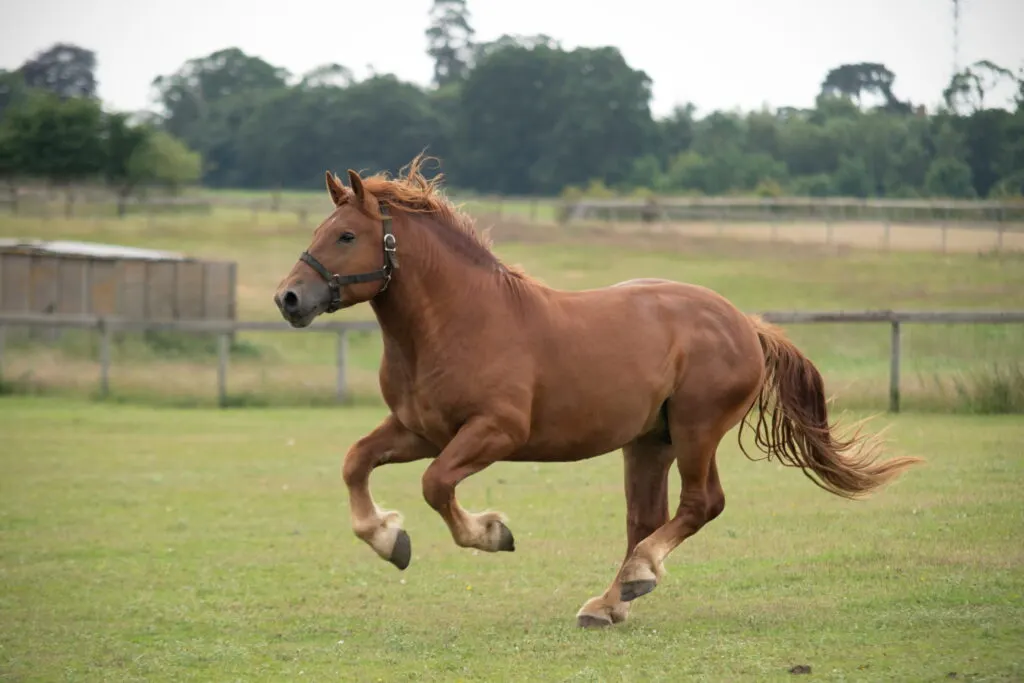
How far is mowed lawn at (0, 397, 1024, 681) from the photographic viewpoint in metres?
6.92

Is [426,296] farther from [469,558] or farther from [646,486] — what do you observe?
[469,558]

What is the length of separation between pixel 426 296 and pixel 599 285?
1170 inches

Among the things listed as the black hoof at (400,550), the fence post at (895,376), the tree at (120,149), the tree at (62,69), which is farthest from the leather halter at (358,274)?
the tree at (62,69)

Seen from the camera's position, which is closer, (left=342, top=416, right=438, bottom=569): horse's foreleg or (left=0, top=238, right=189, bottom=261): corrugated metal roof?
(left=342, top=416, right=438, bottom=569): horse's foreleg

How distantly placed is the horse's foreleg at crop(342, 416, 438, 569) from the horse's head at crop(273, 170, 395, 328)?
826 mm

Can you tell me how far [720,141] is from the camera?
71875mm

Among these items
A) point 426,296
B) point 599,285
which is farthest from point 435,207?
point 599,285

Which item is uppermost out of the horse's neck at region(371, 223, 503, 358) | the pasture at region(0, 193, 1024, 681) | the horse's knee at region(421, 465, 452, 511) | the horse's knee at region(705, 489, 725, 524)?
the horse's neck at region(371, 223, 503, 358)

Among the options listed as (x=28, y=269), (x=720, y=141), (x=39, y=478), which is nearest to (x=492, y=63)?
(x=720, y=141)

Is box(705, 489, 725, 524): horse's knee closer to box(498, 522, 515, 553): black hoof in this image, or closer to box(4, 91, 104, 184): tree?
box(498, 522, 515, 553): black hoof

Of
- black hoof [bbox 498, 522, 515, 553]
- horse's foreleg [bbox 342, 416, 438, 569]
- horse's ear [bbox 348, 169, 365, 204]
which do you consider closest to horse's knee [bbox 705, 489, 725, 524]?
black hoof [bbox 498, 522, 515, 553]

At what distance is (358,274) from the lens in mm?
7234

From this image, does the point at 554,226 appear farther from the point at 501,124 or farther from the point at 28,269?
the point at 501,124

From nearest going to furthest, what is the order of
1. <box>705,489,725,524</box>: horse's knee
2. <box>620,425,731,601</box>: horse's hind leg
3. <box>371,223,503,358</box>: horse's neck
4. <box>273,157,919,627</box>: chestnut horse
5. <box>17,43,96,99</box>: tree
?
<box>273,157,919,627</box>: chestnut horse → <box>371,223,503,358</box>: horse's neck → <box>620,425,731,601</box>: horse's hind leg → <box>705,489,725,524</box>: horse's knee → <box>17,43,96,99</box>: tree
